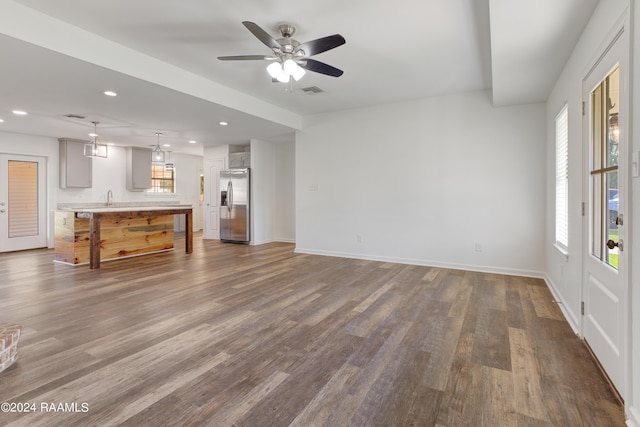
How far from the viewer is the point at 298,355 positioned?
2312 millimetres

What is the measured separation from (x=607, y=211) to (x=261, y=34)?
287 cm

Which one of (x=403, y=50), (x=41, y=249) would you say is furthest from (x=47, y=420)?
(x=41, y=249)

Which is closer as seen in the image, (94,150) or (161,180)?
(94,150)

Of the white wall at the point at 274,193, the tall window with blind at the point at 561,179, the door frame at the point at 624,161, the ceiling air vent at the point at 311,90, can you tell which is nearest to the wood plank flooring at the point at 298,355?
the door frame at the point at 624,161

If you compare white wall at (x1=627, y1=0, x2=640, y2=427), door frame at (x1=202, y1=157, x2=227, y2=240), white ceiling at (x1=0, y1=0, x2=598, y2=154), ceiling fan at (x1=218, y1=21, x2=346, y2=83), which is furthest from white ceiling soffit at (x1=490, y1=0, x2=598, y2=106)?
door frame at (x1=202, y1=157, x2=227, y2=240)

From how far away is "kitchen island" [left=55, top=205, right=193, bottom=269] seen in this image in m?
5.25

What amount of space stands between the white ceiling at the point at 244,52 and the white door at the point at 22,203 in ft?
6.12

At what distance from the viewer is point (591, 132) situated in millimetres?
2434

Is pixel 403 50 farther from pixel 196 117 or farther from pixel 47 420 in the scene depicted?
pixel 47 420

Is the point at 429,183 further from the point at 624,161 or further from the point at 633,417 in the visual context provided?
the point at 633,417

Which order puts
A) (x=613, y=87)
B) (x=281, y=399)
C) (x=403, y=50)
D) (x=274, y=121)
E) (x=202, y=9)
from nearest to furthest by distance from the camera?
(x=281, y=399) < (x=613, y=87) < (x=202, y=9) < (x=403, y=50) < (x=274, y=121)

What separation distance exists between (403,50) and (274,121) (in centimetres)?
280

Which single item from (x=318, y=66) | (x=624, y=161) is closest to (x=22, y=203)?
(x=318, y=66)

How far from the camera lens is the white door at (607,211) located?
5.75 feet
